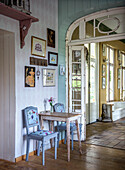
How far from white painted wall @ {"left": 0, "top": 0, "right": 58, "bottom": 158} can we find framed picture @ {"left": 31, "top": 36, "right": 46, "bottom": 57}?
0.09 metres

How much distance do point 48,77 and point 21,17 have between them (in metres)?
1.52

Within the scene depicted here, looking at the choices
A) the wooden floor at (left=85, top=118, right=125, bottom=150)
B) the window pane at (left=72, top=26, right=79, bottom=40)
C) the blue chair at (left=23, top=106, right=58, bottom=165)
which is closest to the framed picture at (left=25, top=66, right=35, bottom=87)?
the blue chair at (left=23, top=106, right=58, bottom=165)

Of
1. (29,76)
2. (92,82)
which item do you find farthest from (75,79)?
(92,82)

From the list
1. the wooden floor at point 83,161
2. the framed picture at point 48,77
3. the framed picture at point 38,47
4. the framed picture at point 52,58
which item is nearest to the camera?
the wooden floor at point 83,161

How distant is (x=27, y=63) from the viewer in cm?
428

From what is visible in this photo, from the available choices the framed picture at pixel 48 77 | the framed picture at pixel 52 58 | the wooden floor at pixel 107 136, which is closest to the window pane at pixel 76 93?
the framed picture at pixel 48 77

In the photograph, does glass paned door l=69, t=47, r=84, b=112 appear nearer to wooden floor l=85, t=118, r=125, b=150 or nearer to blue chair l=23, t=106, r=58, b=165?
wooden floor l=85, t=118, r=125, b=150

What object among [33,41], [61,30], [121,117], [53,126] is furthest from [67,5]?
[121,117]

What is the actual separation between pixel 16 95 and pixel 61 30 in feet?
7.27

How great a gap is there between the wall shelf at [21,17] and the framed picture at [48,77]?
0.96 meters

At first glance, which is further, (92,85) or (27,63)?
(92,85)

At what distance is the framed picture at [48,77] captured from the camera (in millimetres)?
4766

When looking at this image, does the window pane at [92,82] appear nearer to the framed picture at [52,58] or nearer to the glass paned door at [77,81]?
the glass paned door at [77,81]

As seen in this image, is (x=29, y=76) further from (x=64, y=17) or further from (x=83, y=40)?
(x=64, y=17)
